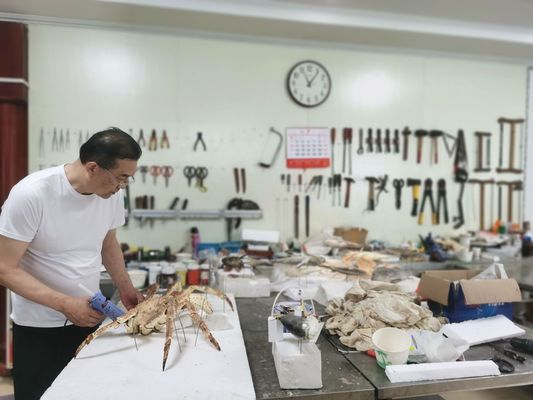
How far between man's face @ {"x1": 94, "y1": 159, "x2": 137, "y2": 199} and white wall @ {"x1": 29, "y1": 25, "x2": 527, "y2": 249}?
1.92 meters

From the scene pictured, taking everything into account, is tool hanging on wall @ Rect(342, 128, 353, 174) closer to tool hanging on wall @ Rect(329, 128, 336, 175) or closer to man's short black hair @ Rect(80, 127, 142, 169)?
tool hanging on wall @ Rect(329, 128, 336, 175)

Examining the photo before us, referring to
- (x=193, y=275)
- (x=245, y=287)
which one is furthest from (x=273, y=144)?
(x=245, y=287)

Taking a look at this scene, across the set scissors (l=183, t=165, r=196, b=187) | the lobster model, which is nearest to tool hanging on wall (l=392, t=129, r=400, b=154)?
Result: scissors (l=183, t=165, r=196, b=187)

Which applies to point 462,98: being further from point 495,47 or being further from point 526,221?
point 526,221

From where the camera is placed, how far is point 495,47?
13.3 ft

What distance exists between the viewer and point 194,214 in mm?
3650

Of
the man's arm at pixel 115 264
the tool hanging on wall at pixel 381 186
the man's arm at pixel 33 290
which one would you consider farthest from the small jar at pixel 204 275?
the tool hanging on wall at pixel 381 186

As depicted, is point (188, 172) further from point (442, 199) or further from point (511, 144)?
point (511, 144)

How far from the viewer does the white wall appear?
349 centimetres

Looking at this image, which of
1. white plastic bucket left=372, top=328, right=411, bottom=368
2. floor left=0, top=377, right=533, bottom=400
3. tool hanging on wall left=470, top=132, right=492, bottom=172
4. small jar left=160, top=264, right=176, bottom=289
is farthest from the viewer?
tool hanging on wall left=470, top=132, right=492, bottom=172

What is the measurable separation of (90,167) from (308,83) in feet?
8.87

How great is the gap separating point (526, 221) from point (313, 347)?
13.5 ft

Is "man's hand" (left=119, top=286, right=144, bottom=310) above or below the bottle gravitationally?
below

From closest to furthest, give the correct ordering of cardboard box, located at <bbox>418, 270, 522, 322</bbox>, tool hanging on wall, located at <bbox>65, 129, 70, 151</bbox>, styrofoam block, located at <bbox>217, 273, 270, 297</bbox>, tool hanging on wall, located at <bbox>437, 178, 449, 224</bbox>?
cardboard box, located at <bbox>418, 270, 522, 322</bbox> < styrofoam block, located at <bbox>217, 273, 270, 297</bbox> < tool hanging on wall, located at <bbox>65, 129, 70, 151</bbox> < tool hanging on wall, located at <bbox>437, 178, 449, 224</bbox>
